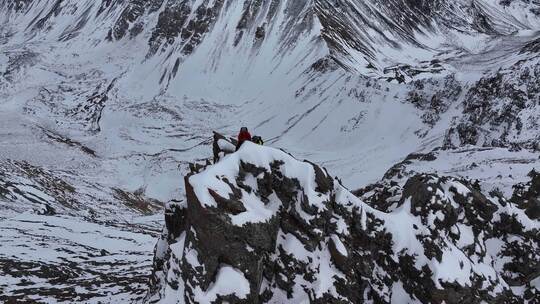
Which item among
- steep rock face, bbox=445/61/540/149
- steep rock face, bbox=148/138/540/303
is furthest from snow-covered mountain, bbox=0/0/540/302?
steep rock face, bbox=148/138/540/303

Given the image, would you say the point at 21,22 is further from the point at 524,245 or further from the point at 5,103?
the point at 524,245

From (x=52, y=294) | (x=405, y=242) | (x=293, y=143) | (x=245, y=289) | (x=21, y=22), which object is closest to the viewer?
(x=245, y=289)

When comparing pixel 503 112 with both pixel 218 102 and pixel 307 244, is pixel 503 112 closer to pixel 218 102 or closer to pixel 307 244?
pixel 218 102

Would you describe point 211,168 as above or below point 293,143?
above

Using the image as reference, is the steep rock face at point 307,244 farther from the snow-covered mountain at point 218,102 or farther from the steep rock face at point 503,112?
the steep rock face at point 503,112

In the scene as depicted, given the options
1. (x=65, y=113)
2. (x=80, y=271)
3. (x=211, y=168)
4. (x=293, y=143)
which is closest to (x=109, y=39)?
(x=65, y=113)

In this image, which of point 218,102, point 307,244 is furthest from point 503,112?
point 307,244
